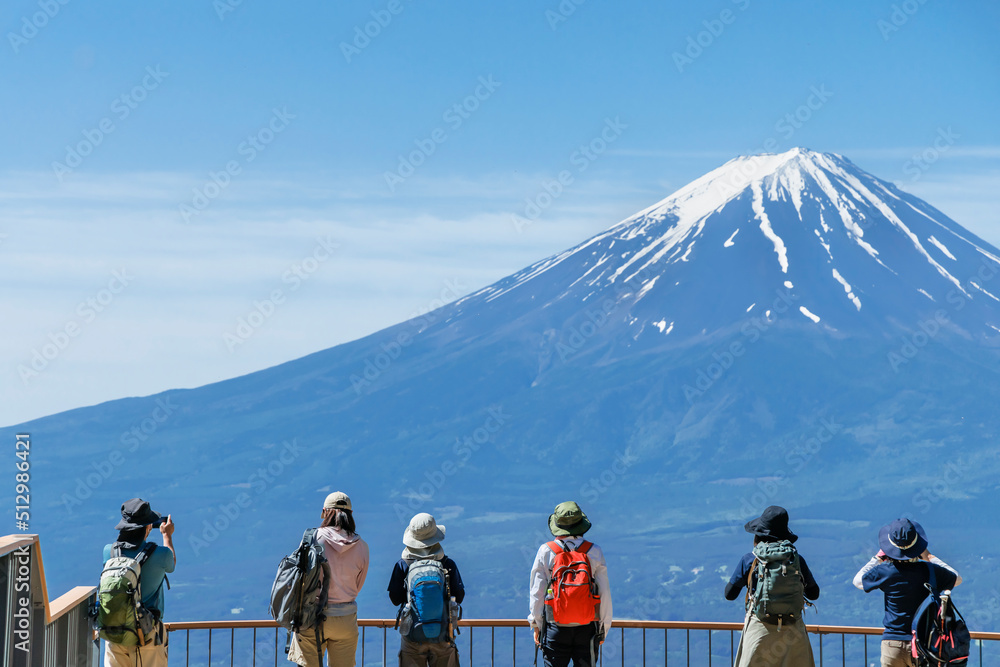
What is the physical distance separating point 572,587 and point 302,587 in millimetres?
1428

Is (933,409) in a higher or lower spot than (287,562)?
higher

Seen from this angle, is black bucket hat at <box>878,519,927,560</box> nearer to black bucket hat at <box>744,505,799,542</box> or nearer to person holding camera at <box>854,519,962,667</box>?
person holding camera at <box>854,519,962,667</box>

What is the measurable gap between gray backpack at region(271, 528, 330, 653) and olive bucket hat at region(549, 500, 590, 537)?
4.10 ft

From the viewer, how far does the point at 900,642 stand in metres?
5.59

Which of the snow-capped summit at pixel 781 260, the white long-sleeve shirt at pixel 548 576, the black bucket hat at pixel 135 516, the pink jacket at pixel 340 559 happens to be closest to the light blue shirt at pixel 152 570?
the black bucket hat at pixel 135 516

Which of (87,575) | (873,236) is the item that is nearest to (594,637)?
(87,575)

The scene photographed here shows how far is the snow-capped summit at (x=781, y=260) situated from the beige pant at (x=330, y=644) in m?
129

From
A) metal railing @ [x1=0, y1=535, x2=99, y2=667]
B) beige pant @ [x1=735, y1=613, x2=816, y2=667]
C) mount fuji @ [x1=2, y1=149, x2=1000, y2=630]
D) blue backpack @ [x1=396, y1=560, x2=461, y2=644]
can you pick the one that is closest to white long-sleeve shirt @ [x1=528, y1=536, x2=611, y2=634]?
blue backpack @ [x1=396, y1=560, x2=461, y2=644]

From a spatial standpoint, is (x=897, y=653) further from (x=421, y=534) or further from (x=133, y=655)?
(x=133, y=655)

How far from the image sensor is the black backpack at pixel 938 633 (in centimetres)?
539

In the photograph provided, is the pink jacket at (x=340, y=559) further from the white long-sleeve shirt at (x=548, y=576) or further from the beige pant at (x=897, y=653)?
the beige pant at (x=897, y=653)

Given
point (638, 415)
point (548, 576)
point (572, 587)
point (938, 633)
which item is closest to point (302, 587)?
Result: point (548, 576)

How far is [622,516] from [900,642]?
120m

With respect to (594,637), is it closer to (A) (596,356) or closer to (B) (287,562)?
(B) (287,562)
